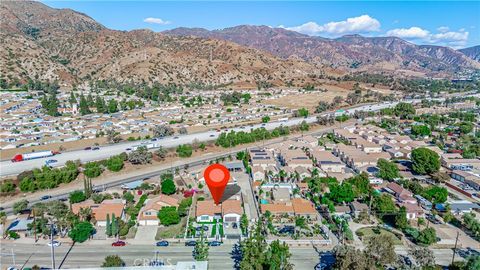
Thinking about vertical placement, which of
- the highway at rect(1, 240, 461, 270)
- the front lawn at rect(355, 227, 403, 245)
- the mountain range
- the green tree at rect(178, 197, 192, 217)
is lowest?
the highway at rect(1, 240, 461, 270)

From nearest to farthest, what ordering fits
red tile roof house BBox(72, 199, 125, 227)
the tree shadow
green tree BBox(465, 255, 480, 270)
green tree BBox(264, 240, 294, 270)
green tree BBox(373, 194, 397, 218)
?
1. green tree BBox(465, 255, 480, 270)
2. green tree BBox(264, 240, 294, 270)
3. the tree shadow
4. red tile roof house BBox(72, 199, 125, 227)
5. green tree BBox(373, 194, 397, 218)

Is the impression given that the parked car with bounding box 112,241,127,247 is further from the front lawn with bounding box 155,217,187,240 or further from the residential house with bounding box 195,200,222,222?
the residential house with bounding box 195,200,222,222

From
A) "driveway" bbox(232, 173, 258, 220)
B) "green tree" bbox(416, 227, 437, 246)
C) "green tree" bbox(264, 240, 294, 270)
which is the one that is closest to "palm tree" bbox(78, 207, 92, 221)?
"driveway" bbox(232, 173, 258, 220)

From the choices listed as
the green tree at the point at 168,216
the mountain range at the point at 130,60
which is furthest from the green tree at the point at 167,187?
the mountain range at the point at 130,60

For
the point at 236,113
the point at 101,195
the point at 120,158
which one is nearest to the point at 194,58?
the point at 236,113

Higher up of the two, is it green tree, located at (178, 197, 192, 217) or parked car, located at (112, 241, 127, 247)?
green tree, located at (178, 197, 192, 217)

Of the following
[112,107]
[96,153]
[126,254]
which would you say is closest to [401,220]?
[126,254]
